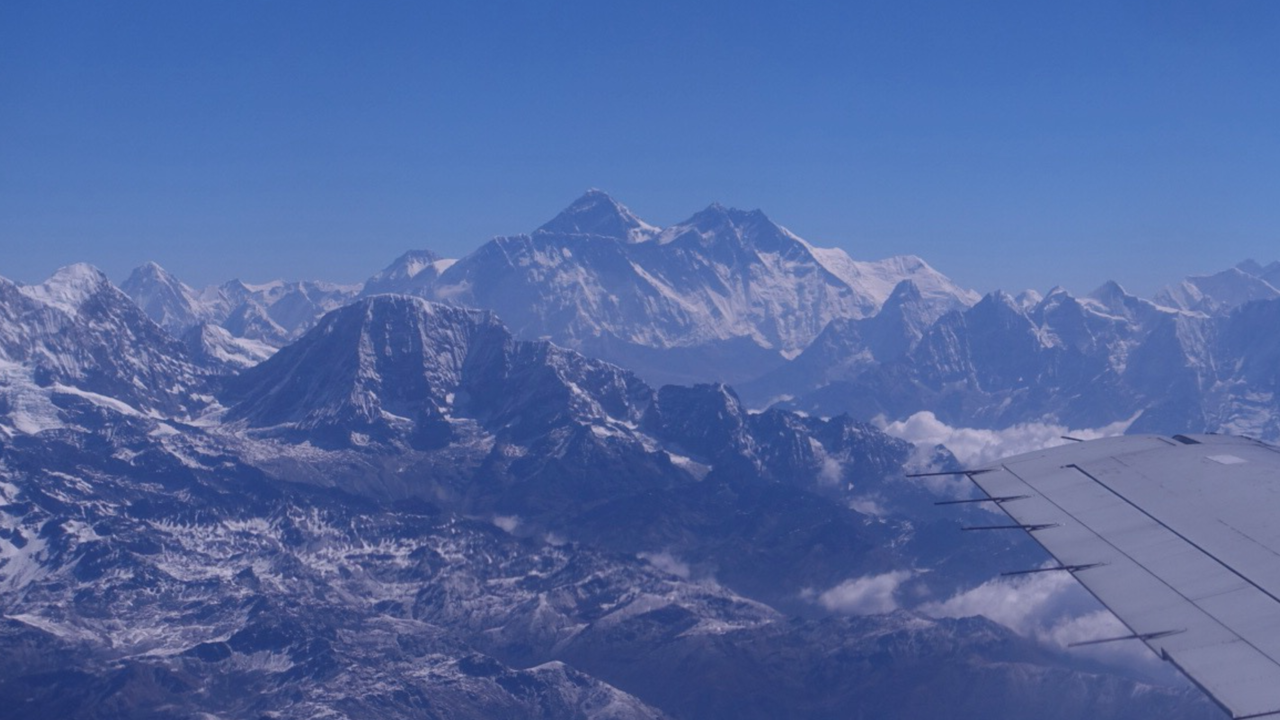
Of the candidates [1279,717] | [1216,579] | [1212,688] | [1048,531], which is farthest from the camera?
[1048,531]

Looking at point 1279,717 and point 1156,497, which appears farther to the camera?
point 1156,497

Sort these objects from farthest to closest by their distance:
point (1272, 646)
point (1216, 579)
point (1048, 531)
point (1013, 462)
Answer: point (1013, 462), point (1048, 531), point (1216, 579), point (1272, 646)

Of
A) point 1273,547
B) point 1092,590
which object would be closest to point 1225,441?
point 1273,547

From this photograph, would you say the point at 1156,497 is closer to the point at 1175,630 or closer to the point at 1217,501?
the point at 1217,501

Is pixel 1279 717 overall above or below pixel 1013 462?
below

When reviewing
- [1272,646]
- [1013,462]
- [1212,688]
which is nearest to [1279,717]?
[1212,688]

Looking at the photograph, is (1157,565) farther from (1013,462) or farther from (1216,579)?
(1013,462)
